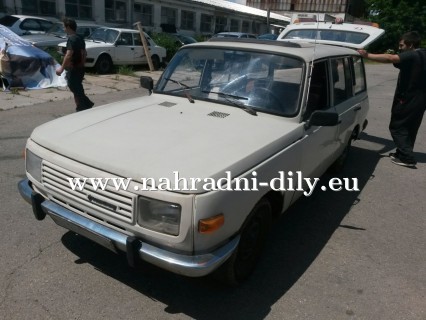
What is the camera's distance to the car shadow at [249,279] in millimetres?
2730

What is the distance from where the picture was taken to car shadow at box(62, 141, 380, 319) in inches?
107

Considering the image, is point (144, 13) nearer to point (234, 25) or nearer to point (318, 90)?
point (234, 25)

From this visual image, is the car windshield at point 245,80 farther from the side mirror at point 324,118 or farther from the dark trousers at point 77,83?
the dark trousers at point 77,83

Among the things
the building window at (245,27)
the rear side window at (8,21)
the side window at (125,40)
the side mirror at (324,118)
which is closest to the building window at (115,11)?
the rear side window at (8,21)

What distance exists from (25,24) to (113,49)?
12.1ft

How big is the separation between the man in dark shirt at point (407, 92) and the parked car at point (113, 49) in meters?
10.2

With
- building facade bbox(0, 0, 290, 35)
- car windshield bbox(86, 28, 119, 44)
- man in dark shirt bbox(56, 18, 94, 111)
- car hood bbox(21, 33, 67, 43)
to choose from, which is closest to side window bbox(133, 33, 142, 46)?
car windshield bbox(86, 28, 119, 44)

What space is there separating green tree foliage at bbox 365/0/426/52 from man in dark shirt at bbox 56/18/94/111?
33.8 metres

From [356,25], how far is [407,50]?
1236 millimetres

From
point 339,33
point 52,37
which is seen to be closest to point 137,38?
point 52,37

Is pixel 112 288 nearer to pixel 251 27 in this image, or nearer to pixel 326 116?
pixel 326 116

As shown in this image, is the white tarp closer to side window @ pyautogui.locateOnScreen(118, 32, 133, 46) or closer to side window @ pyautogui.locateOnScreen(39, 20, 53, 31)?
side window @ pyautogui.locateOnScreen(118, 32, 133, 46)

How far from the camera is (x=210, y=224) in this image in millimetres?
2225

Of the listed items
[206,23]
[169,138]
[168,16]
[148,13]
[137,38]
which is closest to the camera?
[169,138]
